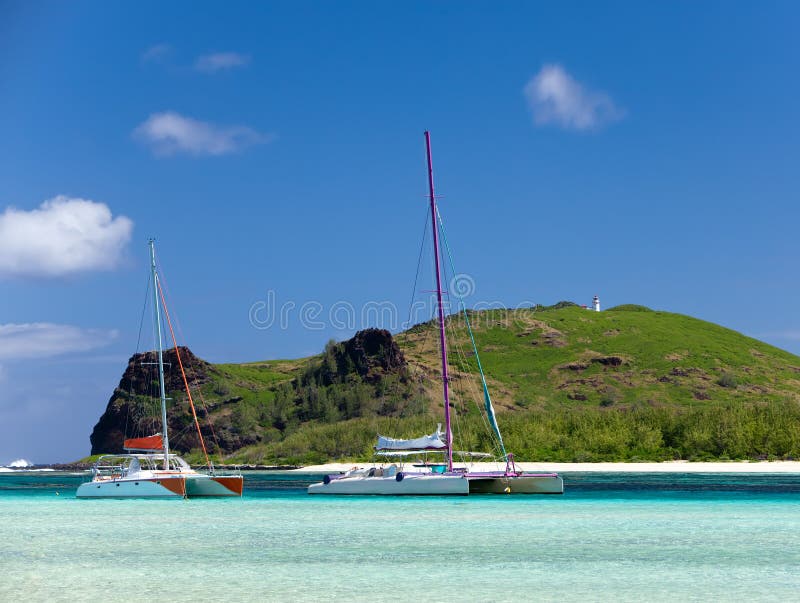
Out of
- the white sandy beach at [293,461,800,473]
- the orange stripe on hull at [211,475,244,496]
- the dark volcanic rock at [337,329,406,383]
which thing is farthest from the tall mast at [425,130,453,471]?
the dark volcanic rock at [337,329,406,383]

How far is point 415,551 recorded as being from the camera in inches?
1400

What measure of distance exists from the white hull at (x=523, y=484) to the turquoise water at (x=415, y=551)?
3.22 meters

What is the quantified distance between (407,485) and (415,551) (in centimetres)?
2798

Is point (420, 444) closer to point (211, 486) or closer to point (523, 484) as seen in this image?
point (523, 484)

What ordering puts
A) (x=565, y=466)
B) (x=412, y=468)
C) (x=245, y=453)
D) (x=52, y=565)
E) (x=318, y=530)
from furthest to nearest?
1. (x=245, y=453)
2. (x=565, y=466)
3. (x=412, y=468)
4. (x=318, y=530)
5. (x=52, y=565)

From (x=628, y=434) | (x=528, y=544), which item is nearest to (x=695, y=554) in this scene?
(x=528, y=544)

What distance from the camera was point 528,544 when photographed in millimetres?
37281

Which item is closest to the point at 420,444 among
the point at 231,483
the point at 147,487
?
the point at 231,483

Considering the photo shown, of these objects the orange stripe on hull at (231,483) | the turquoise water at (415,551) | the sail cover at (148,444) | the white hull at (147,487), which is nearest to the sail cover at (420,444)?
the turquoise water at (415,551)

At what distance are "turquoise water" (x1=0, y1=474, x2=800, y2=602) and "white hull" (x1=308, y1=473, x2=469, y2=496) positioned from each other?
1109 millimetres

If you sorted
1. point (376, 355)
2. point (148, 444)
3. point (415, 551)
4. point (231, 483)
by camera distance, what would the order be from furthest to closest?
point (376, 355) < point (148, 444) < point (231, 483) < point (415, 551)

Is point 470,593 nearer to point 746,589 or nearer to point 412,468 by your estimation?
point 746,589

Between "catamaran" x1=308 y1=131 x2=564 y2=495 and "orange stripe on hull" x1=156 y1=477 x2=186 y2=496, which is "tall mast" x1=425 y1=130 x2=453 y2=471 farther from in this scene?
"orange stripe on hull" x1=156 y1=477 x2=186 y2=496

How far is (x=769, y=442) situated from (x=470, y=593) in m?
101
